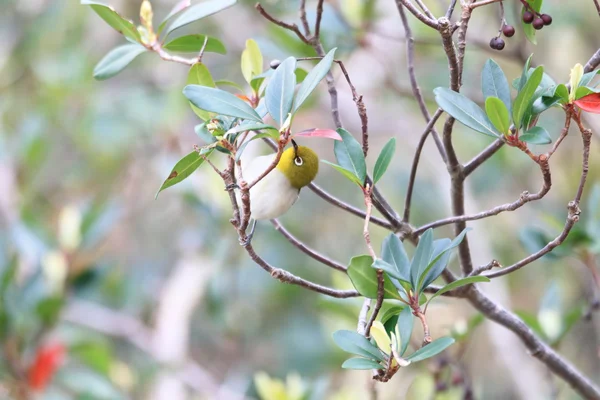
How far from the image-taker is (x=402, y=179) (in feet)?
5.96

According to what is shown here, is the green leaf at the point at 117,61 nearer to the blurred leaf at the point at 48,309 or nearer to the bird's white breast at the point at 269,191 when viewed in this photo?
the bird's white breast at the point at 269,191

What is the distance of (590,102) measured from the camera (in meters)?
0.47

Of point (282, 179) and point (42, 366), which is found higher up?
point (282, 179)

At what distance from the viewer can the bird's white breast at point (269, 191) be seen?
1.75ft

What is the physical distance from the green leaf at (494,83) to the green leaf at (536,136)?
47 mm

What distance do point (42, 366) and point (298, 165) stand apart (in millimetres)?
939

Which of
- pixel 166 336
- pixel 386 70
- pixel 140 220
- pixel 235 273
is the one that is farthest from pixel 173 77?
pixel 386 70

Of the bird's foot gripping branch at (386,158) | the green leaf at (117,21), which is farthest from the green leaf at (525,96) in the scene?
the green leaf at (117,21)

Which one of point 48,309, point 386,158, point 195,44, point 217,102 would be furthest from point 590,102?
point 48,309

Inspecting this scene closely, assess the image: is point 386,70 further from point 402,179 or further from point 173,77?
point 173,77

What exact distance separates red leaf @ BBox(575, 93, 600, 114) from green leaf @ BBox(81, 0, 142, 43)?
409 mm

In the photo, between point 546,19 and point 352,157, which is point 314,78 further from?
point 546,19

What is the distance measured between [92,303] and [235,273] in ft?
1.26

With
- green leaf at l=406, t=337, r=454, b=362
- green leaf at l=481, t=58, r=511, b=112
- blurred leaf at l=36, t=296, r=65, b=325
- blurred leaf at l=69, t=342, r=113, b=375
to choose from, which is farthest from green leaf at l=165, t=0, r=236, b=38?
blurred leaf at l=69, t=342, r=113, b=375
